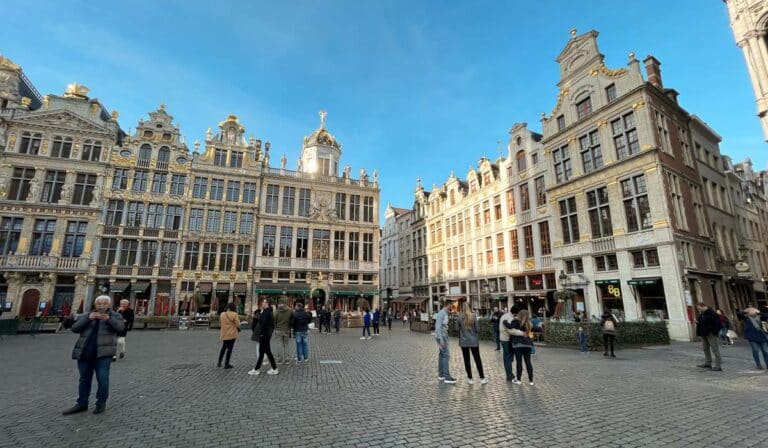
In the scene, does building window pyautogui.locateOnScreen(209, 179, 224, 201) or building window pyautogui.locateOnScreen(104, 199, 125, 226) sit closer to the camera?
building window pyautogui.locateOnScreen(104, 199, 125, 226)

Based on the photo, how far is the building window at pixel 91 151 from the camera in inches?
1261

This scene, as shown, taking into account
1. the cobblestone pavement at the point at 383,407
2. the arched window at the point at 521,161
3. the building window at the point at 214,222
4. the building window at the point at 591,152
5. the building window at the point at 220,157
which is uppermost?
the building window at the point at 220,157

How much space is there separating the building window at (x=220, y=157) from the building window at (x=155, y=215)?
Result: 6.62m

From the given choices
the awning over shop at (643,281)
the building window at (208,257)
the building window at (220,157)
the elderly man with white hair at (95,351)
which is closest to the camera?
the elderly man with white hair at (95,351)

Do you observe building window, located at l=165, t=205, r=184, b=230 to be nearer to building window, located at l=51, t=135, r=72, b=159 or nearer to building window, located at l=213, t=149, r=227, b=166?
building window, located at l=213, t=149, r=227, b=166

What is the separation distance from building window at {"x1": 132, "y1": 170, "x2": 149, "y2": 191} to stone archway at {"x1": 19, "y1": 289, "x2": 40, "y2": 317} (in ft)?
36.6

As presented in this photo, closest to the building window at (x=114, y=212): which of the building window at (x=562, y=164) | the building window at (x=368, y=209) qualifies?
the building window at (x=368, y=209)

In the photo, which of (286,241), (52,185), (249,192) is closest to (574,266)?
(286,241)

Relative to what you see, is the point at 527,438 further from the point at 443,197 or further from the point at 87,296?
the point at 443,197

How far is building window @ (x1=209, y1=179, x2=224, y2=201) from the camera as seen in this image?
34656 mm

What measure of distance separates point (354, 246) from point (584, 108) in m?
24.8

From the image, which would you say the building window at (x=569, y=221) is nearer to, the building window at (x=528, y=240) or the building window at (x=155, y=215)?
the building window at (x=528, y=240)

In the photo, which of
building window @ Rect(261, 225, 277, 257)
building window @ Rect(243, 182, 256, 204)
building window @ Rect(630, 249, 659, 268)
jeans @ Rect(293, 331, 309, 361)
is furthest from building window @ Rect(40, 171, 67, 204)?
building window @ Rect(630, 249, 659, 268)

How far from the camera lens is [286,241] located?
3616 cm
